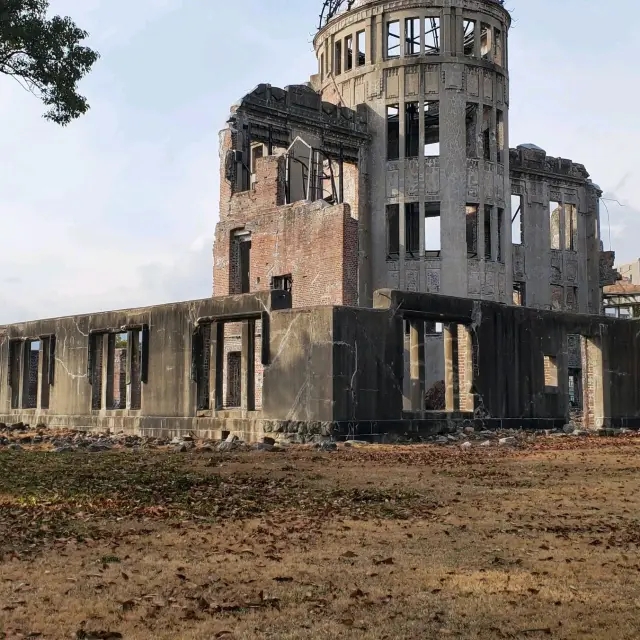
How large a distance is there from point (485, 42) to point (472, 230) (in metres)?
7.19

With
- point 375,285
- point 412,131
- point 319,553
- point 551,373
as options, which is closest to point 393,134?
point 412,131

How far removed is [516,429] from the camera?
19.9 m

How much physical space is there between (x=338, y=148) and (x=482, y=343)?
1310 cm

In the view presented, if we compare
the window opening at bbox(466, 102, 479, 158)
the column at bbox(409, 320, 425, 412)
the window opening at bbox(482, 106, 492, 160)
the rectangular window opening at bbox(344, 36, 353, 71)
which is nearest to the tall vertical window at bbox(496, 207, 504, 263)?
the window opening at bbox(482, 106, 492, 160)

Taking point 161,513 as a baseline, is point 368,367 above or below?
above

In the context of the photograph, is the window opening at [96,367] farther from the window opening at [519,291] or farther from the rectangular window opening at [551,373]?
the window opening at [519,291]

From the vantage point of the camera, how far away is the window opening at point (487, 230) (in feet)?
101

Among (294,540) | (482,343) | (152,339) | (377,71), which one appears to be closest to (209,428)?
(152,339)

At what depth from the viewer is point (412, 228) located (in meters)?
32.1

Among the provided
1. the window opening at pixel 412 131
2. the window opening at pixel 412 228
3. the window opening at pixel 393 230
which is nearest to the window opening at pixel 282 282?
the window opening at pixel 393 230

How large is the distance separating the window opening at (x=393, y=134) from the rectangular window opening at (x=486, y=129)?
9.99 feet

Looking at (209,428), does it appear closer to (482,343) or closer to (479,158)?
(482,343)

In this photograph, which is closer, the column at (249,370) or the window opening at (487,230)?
the column at (249,370)

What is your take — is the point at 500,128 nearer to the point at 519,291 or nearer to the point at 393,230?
the point at 393,230
